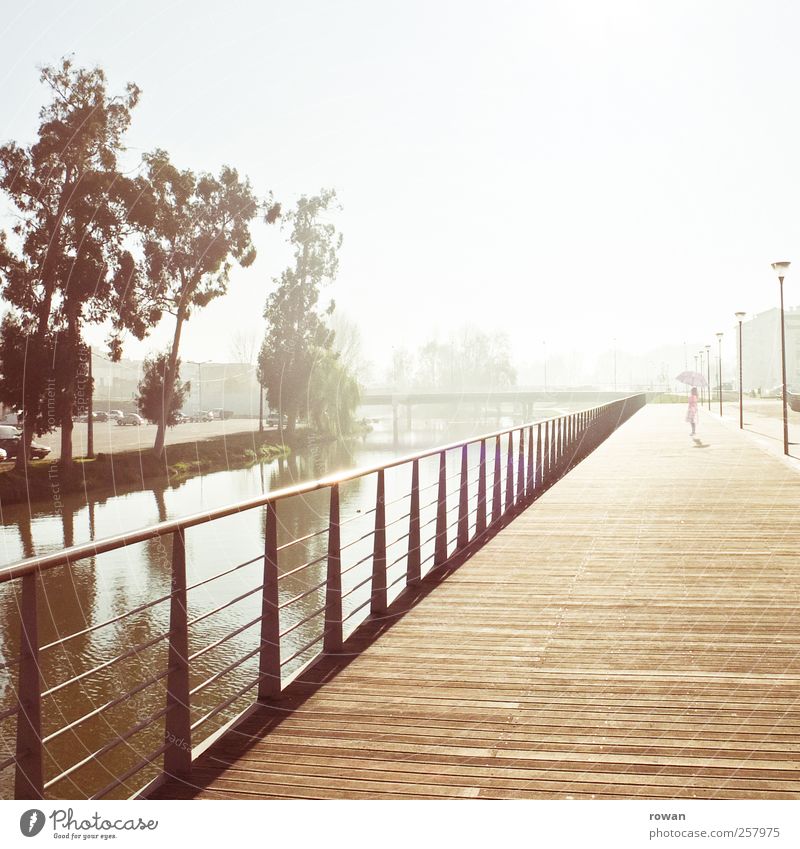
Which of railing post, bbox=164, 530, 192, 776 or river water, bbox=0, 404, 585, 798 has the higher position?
railing post, bbox=164, 530, 192, 776

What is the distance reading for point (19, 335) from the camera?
1045 inches

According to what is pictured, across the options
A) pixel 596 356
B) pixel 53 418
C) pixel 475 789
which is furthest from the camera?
pixel 596 356

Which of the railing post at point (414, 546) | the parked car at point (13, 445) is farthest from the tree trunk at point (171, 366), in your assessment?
the railing post at point (414, 546)

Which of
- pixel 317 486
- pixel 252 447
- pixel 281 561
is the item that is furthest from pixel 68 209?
pixel 317 486

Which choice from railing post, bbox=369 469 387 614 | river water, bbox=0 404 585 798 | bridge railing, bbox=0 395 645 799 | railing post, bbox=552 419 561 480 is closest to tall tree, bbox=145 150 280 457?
river water, bbox=0 404 585 798

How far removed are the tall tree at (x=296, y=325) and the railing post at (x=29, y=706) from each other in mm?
27397

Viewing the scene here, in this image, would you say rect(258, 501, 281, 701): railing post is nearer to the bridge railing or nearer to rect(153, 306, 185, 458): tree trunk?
the bridge railing

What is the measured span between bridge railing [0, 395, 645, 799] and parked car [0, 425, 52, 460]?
9976 mm

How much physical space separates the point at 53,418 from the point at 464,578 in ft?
73.3

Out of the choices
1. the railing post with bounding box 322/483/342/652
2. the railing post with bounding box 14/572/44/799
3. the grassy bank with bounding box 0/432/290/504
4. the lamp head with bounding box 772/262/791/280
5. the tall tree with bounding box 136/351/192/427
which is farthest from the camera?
the tall tree with bounding box 136/351/192/427

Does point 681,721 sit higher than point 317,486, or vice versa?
point 317,486

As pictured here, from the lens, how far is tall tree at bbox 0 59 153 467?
75.2ft

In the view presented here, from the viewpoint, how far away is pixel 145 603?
10.2 metres

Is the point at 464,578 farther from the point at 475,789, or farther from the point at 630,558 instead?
the point at 475,789
